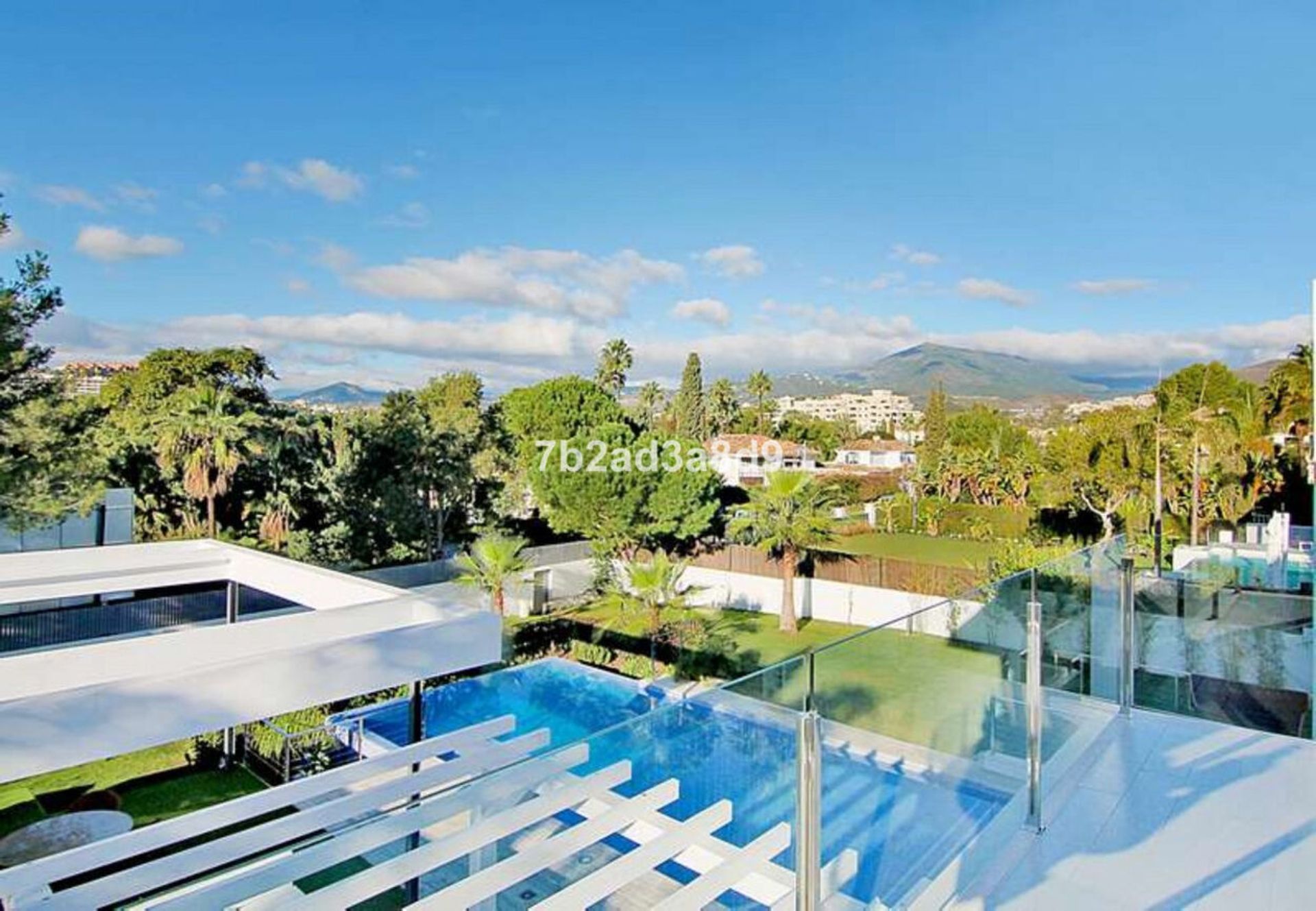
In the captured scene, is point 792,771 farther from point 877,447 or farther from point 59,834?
point 877,447

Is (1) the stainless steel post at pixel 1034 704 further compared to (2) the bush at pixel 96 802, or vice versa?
(2) the bush at pixel 96 802

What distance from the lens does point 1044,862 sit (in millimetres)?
2826

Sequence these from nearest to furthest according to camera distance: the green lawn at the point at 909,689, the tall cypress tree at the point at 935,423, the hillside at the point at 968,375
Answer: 1. the green lawn at the point at 909,689
2. the tall cypress tree at the point at 935,423
3. the hillside at the point at 968,375

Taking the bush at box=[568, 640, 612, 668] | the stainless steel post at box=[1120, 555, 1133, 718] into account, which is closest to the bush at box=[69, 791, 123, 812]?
the bush at box=[568, 640, 612, 668]

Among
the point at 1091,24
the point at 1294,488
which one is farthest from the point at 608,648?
the point at 1294,488

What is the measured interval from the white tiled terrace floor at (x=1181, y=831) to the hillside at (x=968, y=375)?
52.3 metres

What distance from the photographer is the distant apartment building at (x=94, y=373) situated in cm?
1404

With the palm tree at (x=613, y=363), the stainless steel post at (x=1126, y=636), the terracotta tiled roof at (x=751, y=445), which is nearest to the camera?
the stainless steel post at (x=1126, y=636)

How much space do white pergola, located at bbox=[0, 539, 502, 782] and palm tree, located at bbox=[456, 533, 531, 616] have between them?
8.91 m

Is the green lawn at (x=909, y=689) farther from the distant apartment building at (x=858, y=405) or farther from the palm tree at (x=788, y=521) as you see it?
the distant apartment building at (x=858, y=405)

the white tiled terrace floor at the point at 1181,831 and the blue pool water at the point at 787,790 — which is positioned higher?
the blue pool water at the point at 787,790

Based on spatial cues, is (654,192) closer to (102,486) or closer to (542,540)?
(542,540)

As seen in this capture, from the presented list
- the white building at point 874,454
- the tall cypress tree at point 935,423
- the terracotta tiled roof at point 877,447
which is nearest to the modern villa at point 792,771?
the tall cypress tree at point 935,423

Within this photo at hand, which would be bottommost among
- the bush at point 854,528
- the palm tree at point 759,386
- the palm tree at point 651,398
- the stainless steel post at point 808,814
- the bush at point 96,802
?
the bush at point 96,802
